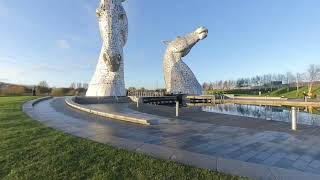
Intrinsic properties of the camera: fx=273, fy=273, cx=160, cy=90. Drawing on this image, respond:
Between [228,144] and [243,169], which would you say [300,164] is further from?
[228,144]

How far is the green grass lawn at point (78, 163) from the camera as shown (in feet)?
14.6

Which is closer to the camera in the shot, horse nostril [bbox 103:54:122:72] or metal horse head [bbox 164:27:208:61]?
horse nostril [bbox 103:54:122:72]

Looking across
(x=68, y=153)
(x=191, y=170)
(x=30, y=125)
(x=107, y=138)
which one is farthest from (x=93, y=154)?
(x=30, y=125)

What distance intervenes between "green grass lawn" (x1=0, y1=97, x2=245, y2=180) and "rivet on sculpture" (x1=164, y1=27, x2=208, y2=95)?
33.1 meters

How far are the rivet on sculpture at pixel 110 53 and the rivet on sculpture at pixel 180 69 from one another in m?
11.7

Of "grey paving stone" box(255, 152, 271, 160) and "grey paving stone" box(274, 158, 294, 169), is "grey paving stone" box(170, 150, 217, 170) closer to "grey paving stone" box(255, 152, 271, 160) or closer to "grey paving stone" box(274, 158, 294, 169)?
"grey paving stone" box(255, 152, 271, 160)

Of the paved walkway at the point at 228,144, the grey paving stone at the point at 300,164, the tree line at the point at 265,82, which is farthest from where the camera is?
the tree line at the point at 265,82

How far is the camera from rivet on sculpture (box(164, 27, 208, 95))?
39.1 meters

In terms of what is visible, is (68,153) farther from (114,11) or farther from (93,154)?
(114,11)

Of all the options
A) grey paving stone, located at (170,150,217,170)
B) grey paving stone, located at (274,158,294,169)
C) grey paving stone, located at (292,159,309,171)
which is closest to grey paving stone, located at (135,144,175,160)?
grey paving stone, located at (170,150,217,170)

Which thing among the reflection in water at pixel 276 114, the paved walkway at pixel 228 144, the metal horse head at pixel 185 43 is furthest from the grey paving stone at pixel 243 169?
the metal horse head at pixel 185 43

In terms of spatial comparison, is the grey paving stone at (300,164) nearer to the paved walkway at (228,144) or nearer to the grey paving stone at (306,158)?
the paved walkway at (228,144)

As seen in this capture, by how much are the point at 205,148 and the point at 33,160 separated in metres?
3.63

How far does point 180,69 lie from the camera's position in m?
40.1
